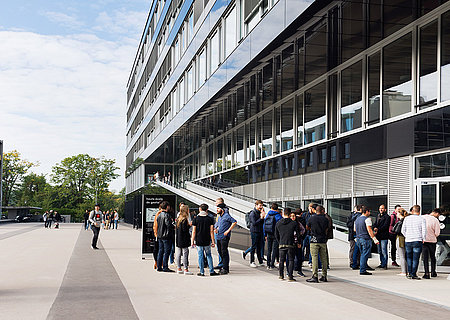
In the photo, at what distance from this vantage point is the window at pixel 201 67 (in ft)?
105

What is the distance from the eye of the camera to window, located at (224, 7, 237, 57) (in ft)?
84.0

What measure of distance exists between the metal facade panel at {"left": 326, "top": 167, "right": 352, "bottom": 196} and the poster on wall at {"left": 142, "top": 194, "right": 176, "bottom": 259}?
6.88 m

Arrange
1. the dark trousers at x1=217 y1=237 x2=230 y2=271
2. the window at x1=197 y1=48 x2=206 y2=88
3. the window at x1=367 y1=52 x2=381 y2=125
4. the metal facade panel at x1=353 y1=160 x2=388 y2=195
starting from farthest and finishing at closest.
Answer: the window at x1=197 y1=48 x2=206 y2=88
the window at x1=367 y1=52 x2=381 y2=125
the metal facade panel at x1=353 y1=160 x2=388 y2=195
the dark trousers at x1=217 y1=237 x2=230 y2=271

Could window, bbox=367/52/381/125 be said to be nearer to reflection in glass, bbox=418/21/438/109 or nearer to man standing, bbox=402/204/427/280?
reflection in glass, bbox=418/21/438/109

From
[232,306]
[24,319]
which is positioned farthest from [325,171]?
[24,319]

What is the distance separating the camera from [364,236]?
1448cm

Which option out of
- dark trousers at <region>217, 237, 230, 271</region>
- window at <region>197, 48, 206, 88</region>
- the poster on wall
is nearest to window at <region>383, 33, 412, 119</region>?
dark trousers at <region>217, 237, 230, 271</region>

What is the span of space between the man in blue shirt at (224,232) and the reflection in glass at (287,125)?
38.3ft

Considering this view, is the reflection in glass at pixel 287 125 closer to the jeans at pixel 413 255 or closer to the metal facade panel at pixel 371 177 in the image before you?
the metal facade panel at pixel 371 177

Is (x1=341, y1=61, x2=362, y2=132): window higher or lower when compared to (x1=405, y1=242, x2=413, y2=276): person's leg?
higher

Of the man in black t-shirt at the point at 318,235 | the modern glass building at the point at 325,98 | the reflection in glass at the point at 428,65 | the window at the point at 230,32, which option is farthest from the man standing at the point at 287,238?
the window at the point at 230,32

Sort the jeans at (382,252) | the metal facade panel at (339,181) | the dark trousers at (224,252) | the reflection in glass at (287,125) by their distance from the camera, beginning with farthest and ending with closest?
the reflection in glass at (287,125), the metal facade panel at (339,181), the jeans at (382,252), the dark trousers at (224,252)

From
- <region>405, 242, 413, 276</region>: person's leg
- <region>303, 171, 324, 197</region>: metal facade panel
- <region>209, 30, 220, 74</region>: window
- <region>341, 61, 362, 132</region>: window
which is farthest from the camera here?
<region>209, 30, 220, 74</region>: window

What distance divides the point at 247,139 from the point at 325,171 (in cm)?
1039
